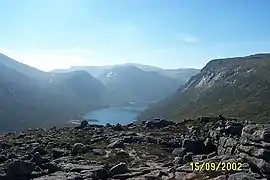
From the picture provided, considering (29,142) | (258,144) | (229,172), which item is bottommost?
(29,142)

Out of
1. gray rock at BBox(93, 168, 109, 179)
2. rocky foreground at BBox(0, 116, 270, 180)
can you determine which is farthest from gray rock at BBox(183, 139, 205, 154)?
gray rock at BBox(93, 168, 109, 179)

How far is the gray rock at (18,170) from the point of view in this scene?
56.6 metres

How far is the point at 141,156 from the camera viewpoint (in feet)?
218

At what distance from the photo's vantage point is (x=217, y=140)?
203ft

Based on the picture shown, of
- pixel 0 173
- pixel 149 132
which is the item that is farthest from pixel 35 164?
pixel 149 132

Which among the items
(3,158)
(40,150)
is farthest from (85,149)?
(3,158)

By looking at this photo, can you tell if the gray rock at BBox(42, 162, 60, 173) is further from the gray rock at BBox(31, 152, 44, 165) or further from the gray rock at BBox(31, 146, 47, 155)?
Answer: the gray rock at BBox(31, 146, 47, 155)

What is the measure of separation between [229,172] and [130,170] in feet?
58.1

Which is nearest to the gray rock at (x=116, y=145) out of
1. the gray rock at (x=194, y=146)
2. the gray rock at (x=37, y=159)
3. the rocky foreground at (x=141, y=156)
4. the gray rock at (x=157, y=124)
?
the rocky foreground at (x=141, y=156)

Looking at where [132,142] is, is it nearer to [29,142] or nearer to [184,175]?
[29,142]

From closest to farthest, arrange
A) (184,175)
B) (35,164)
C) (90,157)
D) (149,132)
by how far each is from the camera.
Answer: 1. (184,175)
2. (35,164)
3. (90,157)
4. (149,132)

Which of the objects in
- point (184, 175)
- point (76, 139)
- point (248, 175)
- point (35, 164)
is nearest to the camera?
point (248, 175)

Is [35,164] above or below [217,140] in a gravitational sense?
below

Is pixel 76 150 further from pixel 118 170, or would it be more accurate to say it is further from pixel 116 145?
pixel 118 170
